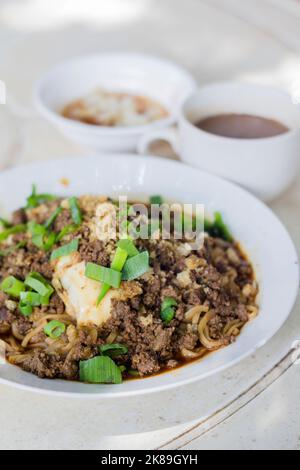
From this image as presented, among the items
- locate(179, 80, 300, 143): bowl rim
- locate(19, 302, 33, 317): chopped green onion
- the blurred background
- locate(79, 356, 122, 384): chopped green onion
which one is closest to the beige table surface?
the blurred background

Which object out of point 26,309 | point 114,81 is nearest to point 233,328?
point 26,309

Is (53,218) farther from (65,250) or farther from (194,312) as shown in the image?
(194,312)

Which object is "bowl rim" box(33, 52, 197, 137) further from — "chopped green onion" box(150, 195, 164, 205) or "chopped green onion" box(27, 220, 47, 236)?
"chopped green onion" box(27, 220, 47, 236)

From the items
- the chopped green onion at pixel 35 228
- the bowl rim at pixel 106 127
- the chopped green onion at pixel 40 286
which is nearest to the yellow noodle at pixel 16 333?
the chopped green onion at pixel 40 286

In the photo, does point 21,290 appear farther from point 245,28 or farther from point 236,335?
point 245,28
